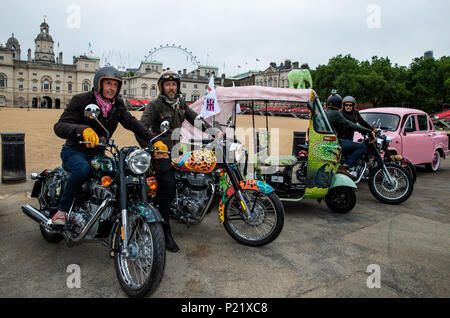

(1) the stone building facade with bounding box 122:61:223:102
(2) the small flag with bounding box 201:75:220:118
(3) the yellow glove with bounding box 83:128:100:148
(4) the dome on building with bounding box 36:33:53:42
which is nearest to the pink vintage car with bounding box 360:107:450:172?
(2) the small flag with bounding box 201:75:220:118

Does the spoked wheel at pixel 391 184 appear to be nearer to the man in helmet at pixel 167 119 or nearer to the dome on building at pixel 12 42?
the man in helmet at pixel 167 119

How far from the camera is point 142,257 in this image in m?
3.00

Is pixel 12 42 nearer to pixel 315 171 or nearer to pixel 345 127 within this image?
pixel 345 127

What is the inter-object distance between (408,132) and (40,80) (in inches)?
4152

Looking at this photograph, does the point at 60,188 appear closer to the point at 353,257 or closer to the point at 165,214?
the point at 165,214

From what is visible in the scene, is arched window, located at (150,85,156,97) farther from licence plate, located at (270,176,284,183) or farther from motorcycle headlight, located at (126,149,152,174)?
motorcycle headlight, located at (126,149,152,174)

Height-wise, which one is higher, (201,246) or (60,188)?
(60,188)

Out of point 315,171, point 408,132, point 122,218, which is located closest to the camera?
point 122,218

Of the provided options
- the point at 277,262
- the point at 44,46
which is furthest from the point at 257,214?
the point at 44,46

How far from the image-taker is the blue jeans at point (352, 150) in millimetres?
6719

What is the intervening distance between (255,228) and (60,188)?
233cm

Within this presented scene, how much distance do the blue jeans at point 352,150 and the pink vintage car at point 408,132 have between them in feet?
6.61

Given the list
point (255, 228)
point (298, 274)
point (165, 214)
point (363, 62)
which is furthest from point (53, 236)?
point (363, 62)

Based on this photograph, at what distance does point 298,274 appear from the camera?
3457 mm
